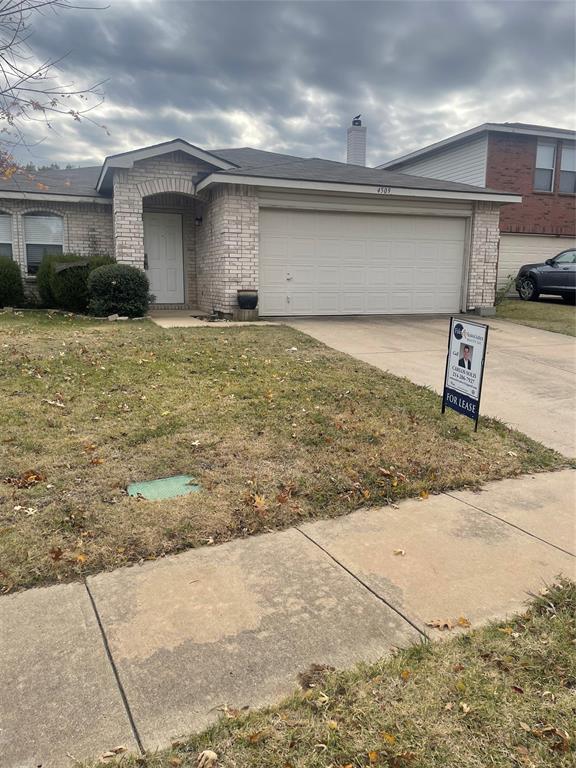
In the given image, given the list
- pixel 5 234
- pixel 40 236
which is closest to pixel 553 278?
pixel 40 236

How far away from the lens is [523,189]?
20.5 m

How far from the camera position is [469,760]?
2.01m

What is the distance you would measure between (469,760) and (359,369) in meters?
5.97

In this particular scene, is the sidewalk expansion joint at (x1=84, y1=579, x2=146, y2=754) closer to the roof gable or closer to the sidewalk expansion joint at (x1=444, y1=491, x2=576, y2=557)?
the sidewalk expansion joint at (x1=444, y1=491, x2=576, y2=557)

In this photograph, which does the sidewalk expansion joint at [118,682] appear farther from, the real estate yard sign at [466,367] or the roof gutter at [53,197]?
the roof gutter at [53,197]

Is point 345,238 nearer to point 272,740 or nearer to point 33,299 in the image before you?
point 33,299

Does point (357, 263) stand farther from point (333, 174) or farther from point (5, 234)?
point (5, 234)

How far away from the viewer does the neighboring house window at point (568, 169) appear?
21047 mm

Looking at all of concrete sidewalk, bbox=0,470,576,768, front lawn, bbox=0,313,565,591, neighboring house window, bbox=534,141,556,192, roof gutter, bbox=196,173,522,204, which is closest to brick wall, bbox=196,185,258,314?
roof gutter, bbox=196,173,522,204

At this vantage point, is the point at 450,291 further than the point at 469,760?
Yes

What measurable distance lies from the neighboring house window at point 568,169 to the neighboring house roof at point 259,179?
320 inches

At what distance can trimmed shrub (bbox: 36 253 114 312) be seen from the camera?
499 inches

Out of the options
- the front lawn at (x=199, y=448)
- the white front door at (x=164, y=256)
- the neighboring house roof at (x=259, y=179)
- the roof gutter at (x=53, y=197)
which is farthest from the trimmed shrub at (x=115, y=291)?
the front lawn at (x=199, y=448)

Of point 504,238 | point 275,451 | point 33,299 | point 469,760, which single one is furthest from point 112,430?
point 504,238
